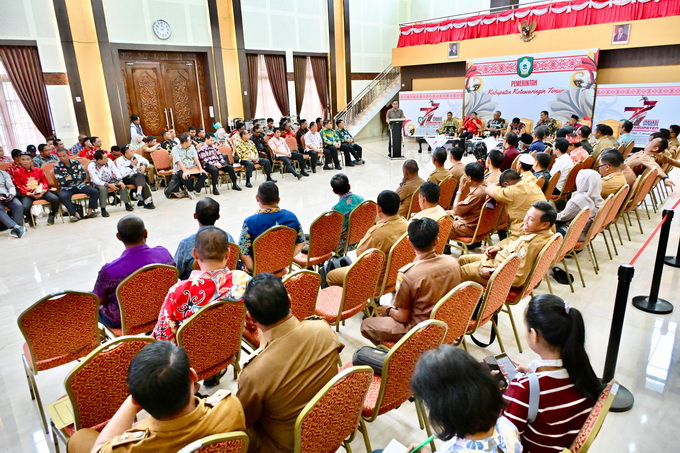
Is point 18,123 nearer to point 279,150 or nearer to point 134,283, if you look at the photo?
point 279,150

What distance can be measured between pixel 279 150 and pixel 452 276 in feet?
25.0

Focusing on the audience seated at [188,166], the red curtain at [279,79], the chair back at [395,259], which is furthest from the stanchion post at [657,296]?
the red curtain at [279,79]

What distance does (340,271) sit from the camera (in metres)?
3.15

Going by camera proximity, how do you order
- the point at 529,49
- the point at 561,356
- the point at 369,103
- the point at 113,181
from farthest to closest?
the point at 369,103, the point at 529,49, the point at 113,181, the point at 561,356

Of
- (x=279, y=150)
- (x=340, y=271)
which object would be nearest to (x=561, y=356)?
(x=340, y=271)

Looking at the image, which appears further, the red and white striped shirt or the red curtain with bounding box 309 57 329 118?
the red curtain with bounding box 309 57 329 118

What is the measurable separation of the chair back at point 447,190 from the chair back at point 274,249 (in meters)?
2.24

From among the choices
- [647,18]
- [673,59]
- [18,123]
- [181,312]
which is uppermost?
[647,18]

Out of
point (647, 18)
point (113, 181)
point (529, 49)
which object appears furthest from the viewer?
point (529, 49)

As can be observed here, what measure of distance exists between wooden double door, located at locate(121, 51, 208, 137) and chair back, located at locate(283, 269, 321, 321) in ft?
31.3

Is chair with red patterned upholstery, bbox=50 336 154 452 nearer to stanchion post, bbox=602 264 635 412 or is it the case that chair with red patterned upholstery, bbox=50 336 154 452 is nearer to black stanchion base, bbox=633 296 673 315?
stanchion post, bbox=602 264 635 412

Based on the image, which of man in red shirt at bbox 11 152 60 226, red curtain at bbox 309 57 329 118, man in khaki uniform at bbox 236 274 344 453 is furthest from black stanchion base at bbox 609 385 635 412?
red curtain at bbox 309 57 329 118

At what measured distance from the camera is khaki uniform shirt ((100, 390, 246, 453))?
1.17 meters

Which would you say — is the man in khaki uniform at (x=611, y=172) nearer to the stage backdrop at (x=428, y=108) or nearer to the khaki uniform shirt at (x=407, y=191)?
the khaki uniform shirt at (x=407, y=191)
